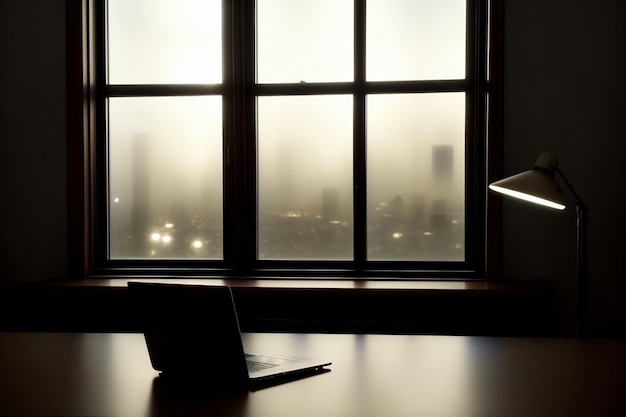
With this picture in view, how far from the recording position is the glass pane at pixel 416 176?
332 centimetres

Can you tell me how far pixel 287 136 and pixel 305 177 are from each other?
237 mm

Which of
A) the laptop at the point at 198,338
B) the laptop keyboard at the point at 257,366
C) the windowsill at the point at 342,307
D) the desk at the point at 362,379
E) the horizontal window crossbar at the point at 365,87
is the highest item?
the horizontal window crossbar at the point at 365,87

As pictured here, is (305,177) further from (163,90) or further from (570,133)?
(570,133)

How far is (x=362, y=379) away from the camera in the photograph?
154 centimetres

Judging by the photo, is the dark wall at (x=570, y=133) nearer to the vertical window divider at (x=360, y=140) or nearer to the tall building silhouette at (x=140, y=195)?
the vertical window divider at (x=360, y=140)

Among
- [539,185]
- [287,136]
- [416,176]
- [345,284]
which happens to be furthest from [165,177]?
[539,185]

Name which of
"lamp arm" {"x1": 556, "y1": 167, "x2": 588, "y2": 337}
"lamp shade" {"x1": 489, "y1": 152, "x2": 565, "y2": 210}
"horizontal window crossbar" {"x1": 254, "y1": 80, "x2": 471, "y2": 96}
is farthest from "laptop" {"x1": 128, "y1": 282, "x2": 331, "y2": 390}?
"horizontal window crossbar" {"x1": 254, "y1": 80, "x2": 471, "y2": 96}

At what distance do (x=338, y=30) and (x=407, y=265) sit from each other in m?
1.28

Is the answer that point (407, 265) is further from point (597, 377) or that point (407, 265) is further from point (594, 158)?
point (597, 377)

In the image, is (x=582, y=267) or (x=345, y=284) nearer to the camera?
(x=582, y=267)

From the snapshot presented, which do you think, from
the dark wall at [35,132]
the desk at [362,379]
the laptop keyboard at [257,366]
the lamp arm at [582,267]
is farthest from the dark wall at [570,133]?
the dark wall at [35,132]

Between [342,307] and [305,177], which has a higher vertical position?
[305,177]

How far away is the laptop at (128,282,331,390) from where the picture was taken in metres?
1.42

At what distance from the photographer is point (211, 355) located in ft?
4.76
